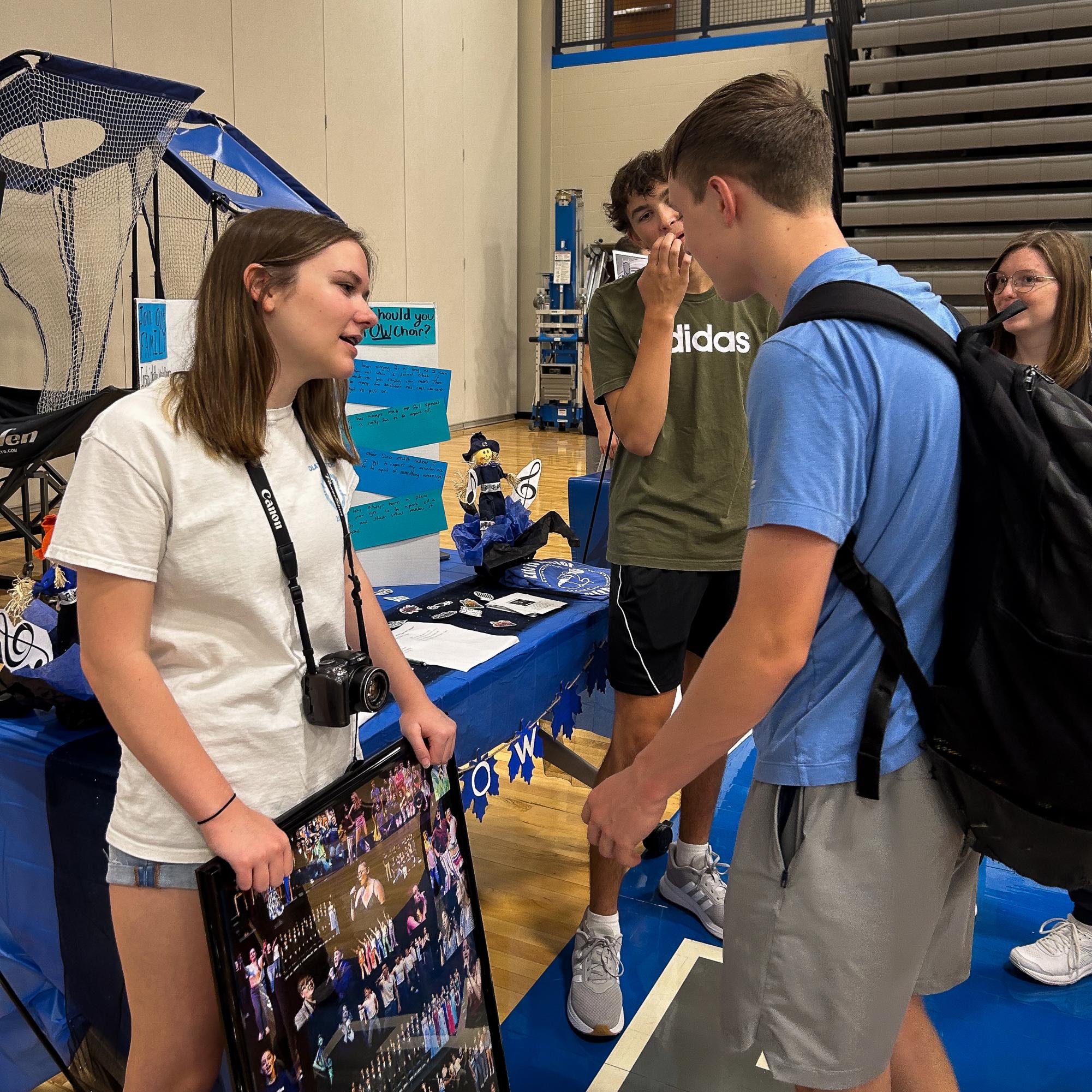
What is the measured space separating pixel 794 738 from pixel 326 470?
2.10 feet

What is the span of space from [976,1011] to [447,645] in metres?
1.25

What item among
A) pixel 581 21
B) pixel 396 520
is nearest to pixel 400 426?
pixel 396 520

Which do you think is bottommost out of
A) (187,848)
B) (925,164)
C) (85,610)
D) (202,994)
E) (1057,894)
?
(1057,894)

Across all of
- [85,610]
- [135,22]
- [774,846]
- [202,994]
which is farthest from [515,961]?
[135,22]

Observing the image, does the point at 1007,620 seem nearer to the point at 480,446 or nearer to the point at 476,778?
the point at 476,778

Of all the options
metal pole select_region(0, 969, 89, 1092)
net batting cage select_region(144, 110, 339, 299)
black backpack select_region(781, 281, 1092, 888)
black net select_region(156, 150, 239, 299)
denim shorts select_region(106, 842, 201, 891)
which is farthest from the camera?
black net select_region(156, 150, 239, 299)

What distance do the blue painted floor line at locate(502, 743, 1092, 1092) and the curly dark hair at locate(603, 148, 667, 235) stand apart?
147 cm

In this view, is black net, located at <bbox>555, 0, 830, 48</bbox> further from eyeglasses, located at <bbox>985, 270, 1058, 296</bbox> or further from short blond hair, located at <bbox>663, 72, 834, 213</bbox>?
short blond hair, located at <bbox>663, 72, 834, 213</bbox>

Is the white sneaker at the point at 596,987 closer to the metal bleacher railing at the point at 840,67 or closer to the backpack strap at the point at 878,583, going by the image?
the backpack strap at the point at 878,583

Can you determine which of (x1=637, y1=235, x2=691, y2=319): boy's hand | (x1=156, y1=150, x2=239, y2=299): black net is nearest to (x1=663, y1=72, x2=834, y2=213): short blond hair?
(x1=637, y1=235, x2=691, y2=319): boy's hand

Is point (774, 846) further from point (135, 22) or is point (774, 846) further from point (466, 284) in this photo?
point (466, 284)

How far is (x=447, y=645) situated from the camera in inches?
72.3

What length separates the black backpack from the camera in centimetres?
85

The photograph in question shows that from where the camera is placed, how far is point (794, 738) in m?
1.00
